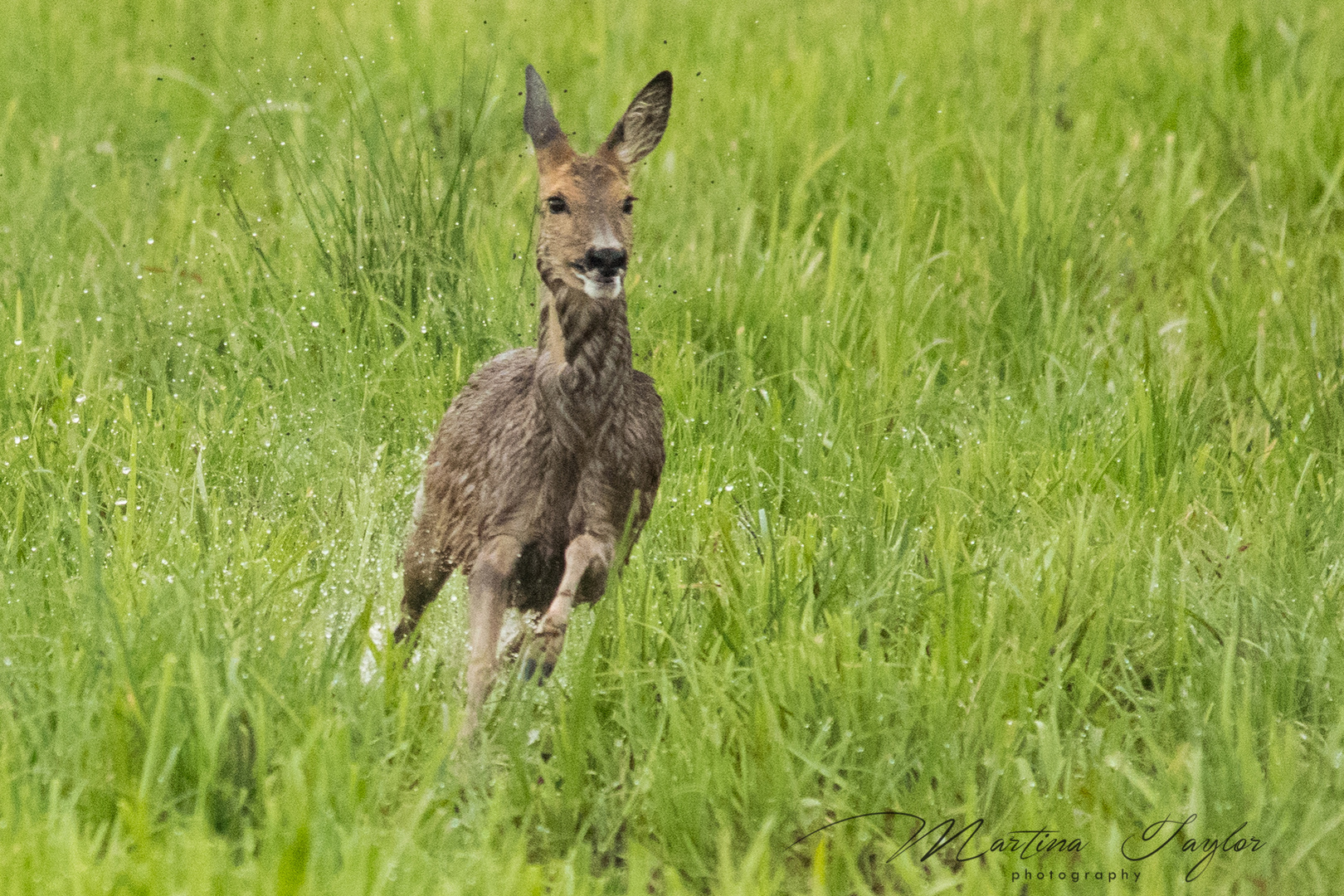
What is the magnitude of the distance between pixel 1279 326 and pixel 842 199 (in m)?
1.74

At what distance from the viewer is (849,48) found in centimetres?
796

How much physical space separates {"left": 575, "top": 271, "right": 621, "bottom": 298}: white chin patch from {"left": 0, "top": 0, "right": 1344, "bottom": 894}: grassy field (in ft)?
2.13

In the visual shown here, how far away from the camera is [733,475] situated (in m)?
4.38

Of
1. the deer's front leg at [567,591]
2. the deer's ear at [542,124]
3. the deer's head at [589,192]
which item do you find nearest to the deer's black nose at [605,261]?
the deer's head at [589,192]

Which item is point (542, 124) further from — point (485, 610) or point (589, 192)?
point (485, 610)

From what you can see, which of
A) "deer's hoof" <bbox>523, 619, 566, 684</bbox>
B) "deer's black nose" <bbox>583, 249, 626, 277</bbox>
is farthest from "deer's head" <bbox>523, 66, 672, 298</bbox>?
"deer's hoof" <bbox>523, 619, 566, 684</bbox>

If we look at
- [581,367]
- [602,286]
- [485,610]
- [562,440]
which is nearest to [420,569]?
[485,610]

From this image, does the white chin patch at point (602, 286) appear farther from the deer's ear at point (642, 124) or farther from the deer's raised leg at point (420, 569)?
the deer's raised leg at point (420, 569)

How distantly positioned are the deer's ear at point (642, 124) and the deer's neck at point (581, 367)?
309 mm

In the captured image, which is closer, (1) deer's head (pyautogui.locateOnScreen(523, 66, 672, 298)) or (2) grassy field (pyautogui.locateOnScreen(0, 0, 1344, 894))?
(2) grassy field (pyautogui.locateOnScreen(0, 0, 1344, 894))

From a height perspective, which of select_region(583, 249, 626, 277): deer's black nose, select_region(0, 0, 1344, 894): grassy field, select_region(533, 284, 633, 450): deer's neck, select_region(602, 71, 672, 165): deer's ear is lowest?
select_region(0, 0, 1344, 894): grassy field

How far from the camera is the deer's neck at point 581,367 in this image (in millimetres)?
3209

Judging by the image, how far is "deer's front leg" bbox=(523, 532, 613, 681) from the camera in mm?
3076

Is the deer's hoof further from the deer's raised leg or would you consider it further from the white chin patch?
the white chin patch
